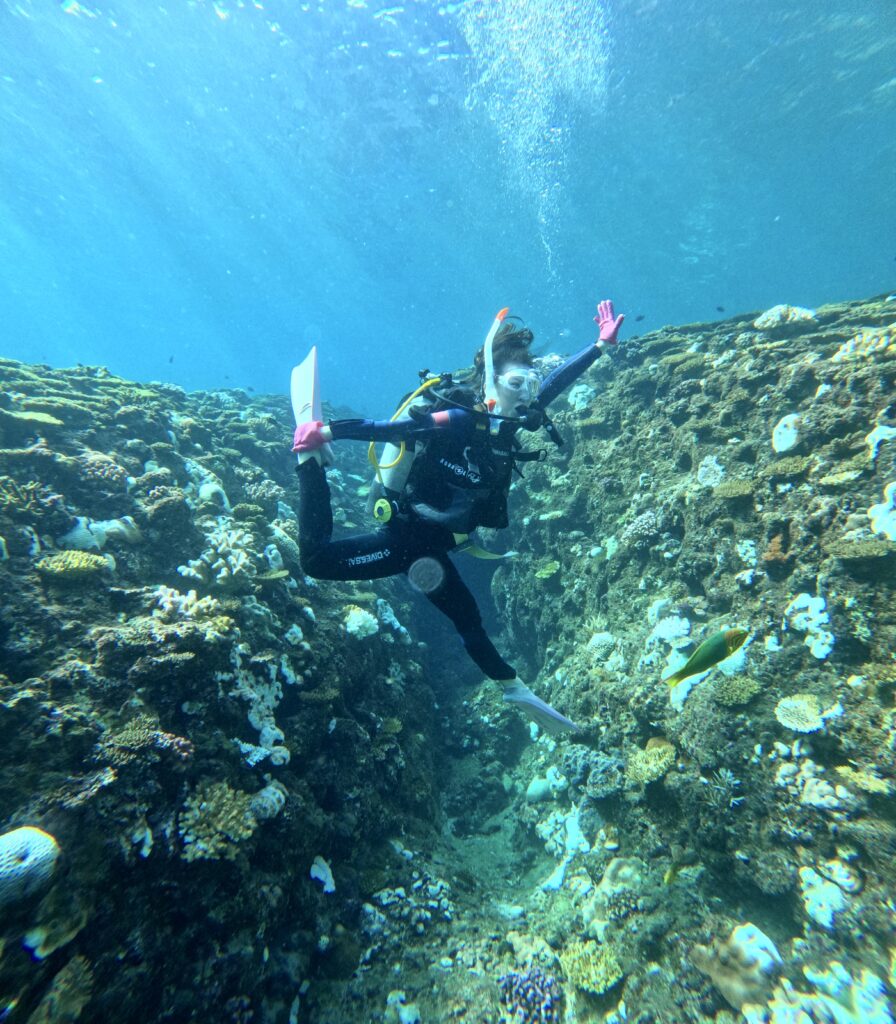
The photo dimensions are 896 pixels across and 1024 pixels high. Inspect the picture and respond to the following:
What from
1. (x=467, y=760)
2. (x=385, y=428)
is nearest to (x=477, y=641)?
(x=385, y=428)

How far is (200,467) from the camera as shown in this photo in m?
8.73

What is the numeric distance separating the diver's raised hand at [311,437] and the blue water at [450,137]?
1202 centimetres

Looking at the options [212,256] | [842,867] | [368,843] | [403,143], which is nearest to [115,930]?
[368,843]

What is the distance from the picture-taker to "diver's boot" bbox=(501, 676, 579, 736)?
5223 mm

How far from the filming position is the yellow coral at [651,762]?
4.84 m

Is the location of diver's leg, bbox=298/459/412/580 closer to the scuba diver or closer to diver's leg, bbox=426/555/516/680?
the scuba diver

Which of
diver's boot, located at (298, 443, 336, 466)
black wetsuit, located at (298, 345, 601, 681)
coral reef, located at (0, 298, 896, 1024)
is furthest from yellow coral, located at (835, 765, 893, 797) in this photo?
diver's boot, located at (298, 443, 336, 466)

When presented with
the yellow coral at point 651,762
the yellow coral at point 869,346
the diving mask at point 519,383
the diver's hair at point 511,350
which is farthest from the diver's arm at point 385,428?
the yellow coral at point 869,346

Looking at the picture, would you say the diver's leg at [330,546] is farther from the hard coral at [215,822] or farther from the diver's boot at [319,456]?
the hard coral at [215,822]

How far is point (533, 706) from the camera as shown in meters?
5.22

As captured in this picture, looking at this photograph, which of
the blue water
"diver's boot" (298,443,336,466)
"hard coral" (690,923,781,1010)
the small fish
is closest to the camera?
the small fish

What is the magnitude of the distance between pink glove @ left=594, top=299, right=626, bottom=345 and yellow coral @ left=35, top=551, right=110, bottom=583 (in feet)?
21.4

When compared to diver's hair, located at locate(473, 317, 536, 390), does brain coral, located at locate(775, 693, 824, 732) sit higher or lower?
lower

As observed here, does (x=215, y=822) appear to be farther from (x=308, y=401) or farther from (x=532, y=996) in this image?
(x=308, y=401)
